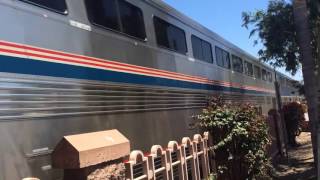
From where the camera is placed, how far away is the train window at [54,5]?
594 centimetres

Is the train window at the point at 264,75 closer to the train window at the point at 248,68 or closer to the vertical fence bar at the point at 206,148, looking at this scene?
the train window at the point at 248,68

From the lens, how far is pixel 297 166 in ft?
54.3

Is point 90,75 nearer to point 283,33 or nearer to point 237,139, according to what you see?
point 237,139

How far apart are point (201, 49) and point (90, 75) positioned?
6614mm

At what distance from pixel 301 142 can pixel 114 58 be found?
18.9 m

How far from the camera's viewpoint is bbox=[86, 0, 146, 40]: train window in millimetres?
7398

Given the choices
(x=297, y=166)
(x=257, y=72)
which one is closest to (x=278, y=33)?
(x=297, y=166)

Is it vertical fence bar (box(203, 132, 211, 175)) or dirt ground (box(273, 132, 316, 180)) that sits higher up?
vertical fence bar (box(203, 132, 211, 175))

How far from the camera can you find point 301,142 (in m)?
25.1

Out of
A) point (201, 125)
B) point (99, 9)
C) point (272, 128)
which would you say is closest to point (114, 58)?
point (99, 9)

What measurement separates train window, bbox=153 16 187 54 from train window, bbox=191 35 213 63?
736mm

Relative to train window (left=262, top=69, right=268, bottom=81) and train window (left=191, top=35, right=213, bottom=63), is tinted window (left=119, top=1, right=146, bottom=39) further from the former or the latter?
train window (left=262, top=69, right=268, bottom=81)

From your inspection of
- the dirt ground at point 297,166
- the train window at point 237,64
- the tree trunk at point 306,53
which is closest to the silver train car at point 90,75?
the tree trunk at point 306,53

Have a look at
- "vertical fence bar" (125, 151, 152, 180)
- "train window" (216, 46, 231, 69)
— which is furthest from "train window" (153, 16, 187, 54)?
"train window" (216, 46, 231, 69)
